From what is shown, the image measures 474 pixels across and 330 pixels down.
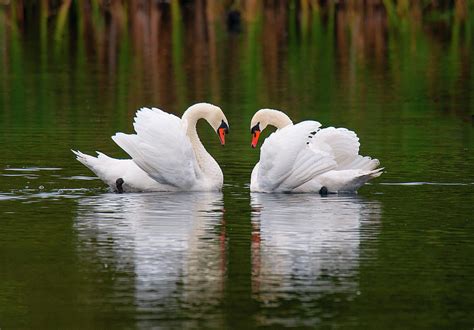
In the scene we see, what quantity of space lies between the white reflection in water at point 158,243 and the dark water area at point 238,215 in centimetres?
2

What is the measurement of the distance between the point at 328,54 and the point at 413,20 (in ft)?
40.2

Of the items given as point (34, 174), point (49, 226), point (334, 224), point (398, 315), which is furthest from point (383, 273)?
point (34, 174)

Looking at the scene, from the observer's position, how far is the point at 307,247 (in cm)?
1148

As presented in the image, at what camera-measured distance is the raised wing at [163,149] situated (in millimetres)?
14797

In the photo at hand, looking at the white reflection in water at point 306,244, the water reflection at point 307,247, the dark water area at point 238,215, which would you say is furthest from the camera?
the white reflection in water at point 306,244

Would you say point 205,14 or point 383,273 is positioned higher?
point 205,14

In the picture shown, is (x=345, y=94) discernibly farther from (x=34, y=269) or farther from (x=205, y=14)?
(x=205, y=14)

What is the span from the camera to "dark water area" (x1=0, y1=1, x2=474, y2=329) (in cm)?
955

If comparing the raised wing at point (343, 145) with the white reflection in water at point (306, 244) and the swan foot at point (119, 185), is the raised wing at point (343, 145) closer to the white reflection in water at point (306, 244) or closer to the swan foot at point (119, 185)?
the white reflection in water at point (306, 244)

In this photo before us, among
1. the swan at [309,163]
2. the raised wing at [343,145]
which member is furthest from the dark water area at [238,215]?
the raised wing at [343,145]

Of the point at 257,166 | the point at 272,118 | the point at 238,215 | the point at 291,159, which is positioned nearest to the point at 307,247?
the point at 238,215

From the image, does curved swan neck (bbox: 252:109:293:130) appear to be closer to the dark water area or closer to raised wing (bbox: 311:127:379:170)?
the dark water area

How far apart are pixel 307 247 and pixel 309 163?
3.29 meters

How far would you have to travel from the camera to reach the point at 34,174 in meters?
15.7
